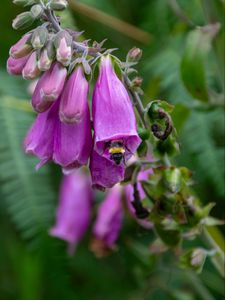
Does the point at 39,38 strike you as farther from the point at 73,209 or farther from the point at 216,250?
the point at 73,209

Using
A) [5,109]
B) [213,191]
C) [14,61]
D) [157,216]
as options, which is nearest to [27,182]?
→ [5,109]

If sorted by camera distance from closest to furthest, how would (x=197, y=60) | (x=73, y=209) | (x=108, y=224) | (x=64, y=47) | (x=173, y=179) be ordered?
(x=64, y=47) < (x=173, y=179) < (x=197, y=60) < (x=108, y=224) < (x=73, y=209)

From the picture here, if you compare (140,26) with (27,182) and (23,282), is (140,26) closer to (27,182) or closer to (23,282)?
(27,182)

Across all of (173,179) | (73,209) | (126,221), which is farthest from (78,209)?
(173,179)

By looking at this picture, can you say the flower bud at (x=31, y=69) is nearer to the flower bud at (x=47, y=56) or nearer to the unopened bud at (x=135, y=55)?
the flower bud at (x=47, y=56)

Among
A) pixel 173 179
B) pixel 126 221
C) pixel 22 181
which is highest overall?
pixel 173 179

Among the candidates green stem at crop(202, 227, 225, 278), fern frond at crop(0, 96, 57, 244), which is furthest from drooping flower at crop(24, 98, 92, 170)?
fern frond at crop(0, 96, 57, 244)
